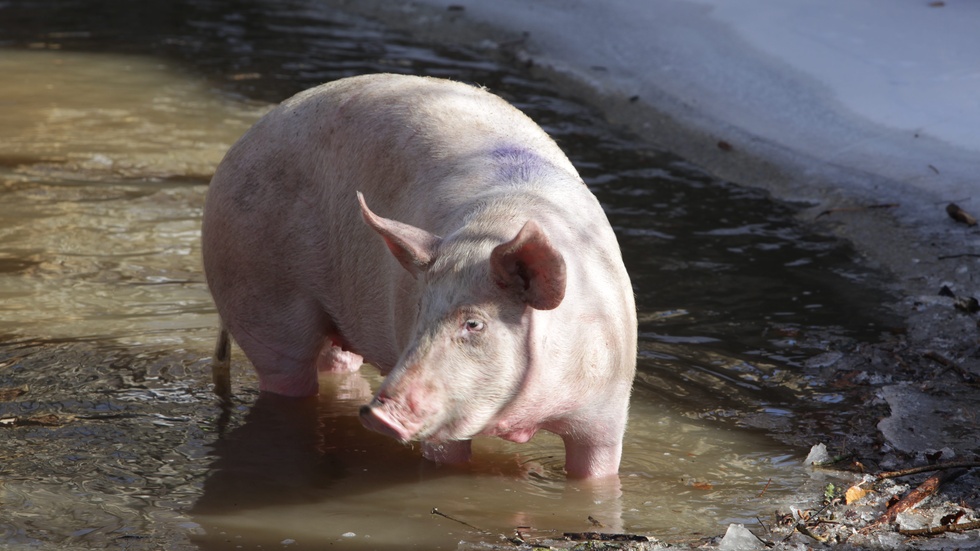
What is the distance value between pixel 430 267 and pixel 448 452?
1061 mm

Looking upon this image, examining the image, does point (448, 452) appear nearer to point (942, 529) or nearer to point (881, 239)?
point (942, 529)

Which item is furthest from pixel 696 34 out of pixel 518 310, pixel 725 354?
pixel 518 310

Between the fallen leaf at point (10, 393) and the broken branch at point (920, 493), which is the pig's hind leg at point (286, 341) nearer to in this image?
the fallen leaf at point (10, 393)

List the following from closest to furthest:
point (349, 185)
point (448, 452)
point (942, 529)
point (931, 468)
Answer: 1. point (942, 529)
2. point (931, 468)
3. point (448, 452)
4. point (349, 185)

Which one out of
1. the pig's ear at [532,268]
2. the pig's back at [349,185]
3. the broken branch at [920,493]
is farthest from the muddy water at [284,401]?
the pig's ear at [532,268]

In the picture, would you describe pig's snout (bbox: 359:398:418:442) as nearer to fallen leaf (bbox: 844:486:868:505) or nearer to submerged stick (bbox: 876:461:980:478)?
fallen leaf (bbox: 844:486:868:505)

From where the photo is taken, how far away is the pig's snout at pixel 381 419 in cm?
329

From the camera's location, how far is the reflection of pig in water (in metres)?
3.45

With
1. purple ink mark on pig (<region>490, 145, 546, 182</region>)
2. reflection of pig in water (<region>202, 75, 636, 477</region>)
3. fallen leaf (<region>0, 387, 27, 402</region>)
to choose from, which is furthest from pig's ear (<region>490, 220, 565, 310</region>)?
fallen leaf (<region>0, 387, 27, 402</region>)

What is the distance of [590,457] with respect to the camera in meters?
4.10

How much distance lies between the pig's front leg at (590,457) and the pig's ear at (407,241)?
0.85 meters

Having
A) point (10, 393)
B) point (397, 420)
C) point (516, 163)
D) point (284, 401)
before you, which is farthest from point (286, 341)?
point (397, 420)

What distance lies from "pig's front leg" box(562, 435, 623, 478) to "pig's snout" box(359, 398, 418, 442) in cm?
86

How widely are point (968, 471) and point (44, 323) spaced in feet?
13.6
